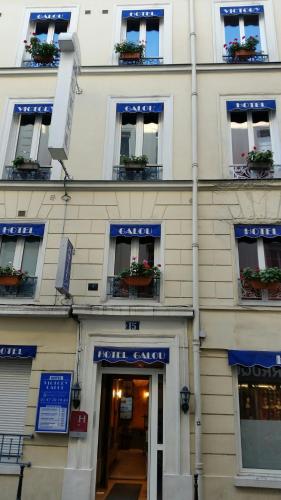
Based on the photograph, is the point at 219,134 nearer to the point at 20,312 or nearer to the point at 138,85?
the point at 138,85

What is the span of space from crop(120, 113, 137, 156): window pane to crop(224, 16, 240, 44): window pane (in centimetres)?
401

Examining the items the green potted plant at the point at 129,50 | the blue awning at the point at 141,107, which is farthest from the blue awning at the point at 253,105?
the green potted plant at the point at 129,50

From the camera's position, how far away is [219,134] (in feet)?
A: 36.1

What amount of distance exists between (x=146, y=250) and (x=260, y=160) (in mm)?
3709

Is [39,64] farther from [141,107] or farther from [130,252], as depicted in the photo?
[130,252]

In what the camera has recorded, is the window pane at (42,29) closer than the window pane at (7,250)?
No

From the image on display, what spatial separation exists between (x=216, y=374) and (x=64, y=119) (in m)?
6.91

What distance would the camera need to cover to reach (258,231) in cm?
988

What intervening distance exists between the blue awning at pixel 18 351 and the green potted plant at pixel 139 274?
265 cm

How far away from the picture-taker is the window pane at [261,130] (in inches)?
435

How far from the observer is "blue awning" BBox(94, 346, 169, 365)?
29.5ft

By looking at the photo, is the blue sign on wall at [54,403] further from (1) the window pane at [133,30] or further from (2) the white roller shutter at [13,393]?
(1) the window pane at [133,30]

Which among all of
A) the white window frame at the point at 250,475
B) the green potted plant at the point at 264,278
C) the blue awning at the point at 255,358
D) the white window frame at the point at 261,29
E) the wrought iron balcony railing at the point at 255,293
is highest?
the white window frame at the point at 261,29

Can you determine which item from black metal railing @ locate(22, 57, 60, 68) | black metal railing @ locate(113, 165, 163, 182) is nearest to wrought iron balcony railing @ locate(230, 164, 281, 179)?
black metal railing @ locate(113, 165, 163, 182)
